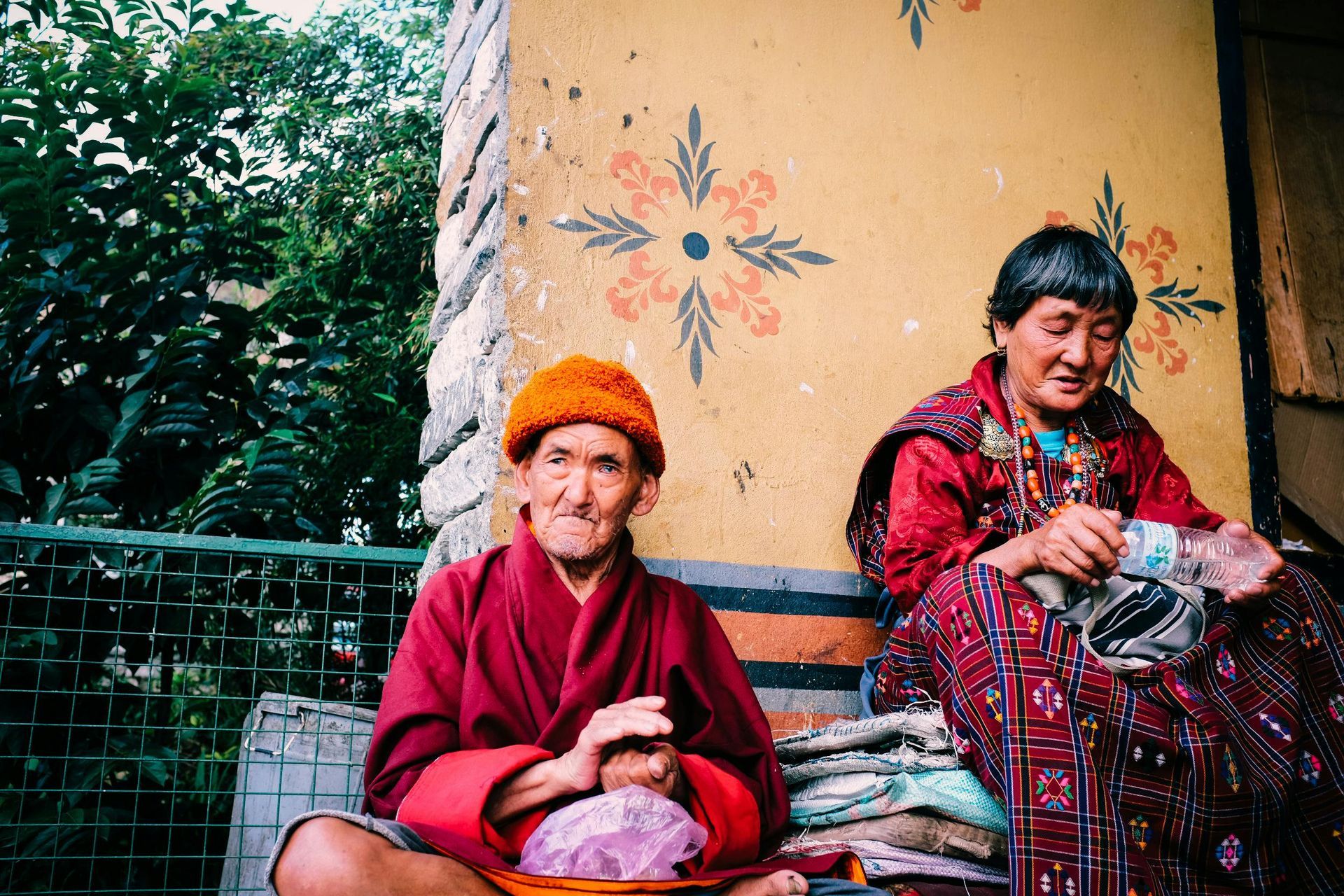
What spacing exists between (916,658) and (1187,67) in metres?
2.66

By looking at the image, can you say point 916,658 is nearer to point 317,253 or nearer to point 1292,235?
point 1292,235

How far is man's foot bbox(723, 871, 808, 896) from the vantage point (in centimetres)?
181

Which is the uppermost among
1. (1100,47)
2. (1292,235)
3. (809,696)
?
(1100,47)

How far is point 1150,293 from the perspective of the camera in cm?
364

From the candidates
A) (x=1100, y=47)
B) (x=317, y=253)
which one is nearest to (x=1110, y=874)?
(x=1100, y=47)

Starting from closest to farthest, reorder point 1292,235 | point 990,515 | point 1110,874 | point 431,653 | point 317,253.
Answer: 1. point 1110,874
2. point 431,653
3. point 990,515
4. point 1292,235
5. point 317,253

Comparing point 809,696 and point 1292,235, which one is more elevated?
point 1292,235

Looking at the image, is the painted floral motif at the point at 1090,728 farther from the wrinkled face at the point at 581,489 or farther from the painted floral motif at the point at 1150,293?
the painted floral motif at the point at 1150,293

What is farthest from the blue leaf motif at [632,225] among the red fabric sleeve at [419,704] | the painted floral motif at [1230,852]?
the painted floral motif at [1230,852]

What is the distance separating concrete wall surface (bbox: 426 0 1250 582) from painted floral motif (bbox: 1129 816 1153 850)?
3.69 feet

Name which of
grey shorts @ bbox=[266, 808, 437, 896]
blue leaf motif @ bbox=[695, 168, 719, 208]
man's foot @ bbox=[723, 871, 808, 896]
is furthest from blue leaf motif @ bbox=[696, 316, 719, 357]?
grey shorts @ bbox=[266, 808, 437, 896]

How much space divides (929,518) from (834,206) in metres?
1.12

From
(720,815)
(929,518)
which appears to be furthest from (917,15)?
(720,815)

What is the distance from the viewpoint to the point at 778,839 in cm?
216
